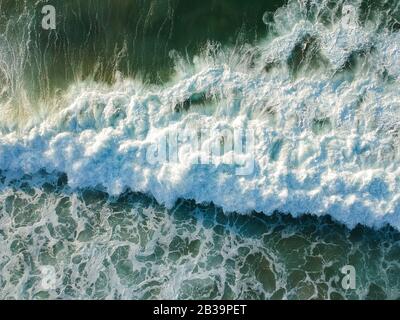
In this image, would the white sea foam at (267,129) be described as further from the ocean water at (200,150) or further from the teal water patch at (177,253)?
the teal water patch at (177,253)

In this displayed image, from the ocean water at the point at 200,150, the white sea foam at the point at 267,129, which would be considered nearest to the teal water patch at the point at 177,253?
the ocean water at the point at 200,150

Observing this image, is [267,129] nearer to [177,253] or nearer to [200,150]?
[200,150]

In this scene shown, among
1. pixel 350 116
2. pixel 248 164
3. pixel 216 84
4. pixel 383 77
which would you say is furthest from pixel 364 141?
pixel 216 84

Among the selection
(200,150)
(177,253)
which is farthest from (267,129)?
(177,253)

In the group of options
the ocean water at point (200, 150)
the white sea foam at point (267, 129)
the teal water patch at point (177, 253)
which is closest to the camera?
the teal water patch at point (177, 253)

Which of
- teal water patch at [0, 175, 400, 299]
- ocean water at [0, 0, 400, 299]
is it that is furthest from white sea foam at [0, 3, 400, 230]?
teal water patch at [0, 175, 400, 299]

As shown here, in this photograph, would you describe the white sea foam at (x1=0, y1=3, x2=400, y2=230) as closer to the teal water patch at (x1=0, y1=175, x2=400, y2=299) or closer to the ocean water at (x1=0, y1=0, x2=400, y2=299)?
the ocean water at (x1=0, y1=0, x2=400, y2=299)

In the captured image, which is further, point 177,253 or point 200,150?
point 200,150
